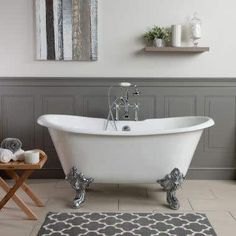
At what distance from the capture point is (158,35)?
3.93 metres

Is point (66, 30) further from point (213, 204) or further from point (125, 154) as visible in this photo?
point (213, 204)

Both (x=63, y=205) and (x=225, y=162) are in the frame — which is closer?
(x=63, y=205)

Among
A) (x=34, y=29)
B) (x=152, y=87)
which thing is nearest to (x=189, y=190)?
(x=152, y=87)

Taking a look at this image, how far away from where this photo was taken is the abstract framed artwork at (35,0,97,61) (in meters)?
4.00

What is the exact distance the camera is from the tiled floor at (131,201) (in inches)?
118

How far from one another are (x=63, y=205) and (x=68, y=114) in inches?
42.8

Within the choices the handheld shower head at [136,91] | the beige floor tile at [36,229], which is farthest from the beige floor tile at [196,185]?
the beige floor tile at [36,229]

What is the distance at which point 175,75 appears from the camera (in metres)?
4.09

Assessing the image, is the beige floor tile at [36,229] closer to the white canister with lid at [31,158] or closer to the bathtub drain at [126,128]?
the white canister with lid at [31,158]

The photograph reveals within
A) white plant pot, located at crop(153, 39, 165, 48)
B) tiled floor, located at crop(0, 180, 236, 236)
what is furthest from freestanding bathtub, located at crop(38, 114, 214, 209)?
white plant pot, located at crop(153, 39, 165, 48)

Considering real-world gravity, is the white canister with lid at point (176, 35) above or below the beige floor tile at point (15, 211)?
above

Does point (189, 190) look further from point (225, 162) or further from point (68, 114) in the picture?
point (68, 114)

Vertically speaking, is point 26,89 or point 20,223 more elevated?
point 26,89

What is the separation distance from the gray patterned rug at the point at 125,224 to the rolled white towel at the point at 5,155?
563 mm
